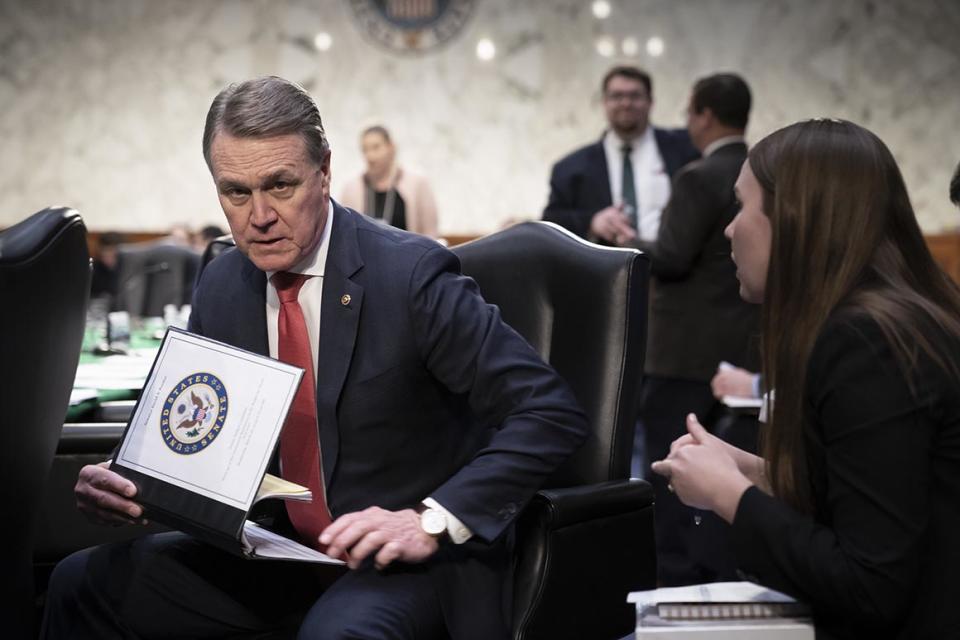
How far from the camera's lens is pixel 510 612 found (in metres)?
1.75

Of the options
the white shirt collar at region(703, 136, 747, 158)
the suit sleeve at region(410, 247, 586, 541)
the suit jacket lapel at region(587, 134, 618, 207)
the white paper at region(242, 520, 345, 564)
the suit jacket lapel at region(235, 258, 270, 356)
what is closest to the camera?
the white paper at region(242, 520, 345, 564)

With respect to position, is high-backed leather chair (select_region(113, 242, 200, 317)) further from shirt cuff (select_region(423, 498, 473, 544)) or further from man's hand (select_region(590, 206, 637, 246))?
shirt cuff (select_region(423, 498, 473, 544))

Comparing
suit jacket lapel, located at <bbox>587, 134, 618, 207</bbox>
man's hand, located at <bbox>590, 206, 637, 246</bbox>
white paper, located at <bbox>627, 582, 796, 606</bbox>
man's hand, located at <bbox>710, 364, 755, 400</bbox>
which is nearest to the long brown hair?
white paper, located at <bbox>627, 582, 796, 606</bbox>

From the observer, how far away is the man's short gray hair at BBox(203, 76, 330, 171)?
5.71 feet

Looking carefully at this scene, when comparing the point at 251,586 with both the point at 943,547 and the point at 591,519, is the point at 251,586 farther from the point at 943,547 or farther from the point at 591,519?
the point at 943,547

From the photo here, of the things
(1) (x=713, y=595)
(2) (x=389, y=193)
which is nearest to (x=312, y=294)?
(1) (x=713, y=595)

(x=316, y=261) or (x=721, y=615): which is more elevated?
(x=316, y=261)

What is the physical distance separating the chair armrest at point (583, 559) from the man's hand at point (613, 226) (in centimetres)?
198

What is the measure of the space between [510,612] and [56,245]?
33.7 inches

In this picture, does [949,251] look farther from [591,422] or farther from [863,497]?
[863,497]

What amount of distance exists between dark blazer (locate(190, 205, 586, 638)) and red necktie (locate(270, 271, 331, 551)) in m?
0.03

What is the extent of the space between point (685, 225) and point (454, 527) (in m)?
2.11

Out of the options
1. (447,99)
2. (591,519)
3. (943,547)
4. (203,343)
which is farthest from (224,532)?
(447,99)

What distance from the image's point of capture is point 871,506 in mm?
1267
